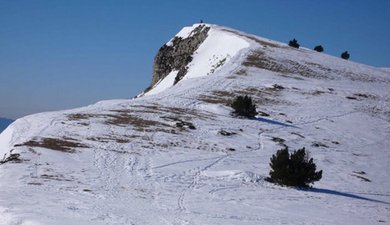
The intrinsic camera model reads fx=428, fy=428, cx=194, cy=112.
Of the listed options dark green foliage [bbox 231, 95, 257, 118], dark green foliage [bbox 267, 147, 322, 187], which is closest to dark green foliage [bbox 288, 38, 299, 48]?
dark green foliage [bbox 231, 95, 257, 118]

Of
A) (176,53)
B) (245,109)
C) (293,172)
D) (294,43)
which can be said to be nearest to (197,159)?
(293,172)

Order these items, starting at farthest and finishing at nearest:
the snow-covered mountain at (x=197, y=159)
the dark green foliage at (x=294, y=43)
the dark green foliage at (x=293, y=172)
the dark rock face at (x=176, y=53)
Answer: the dark green foliage at (x=294, y=43) → the dark rock face at (x=176, y=53) → the dark green foliage at (x=293, y=172) → the snow-covered mountain at (x=197, y=159)

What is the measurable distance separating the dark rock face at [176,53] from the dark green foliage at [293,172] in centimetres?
4421

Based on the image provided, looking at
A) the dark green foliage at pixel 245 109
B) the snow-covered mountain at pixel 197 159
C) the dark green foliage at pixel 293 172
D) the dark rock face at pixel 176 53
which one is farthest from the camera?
the dark rock face at pixel 176 53

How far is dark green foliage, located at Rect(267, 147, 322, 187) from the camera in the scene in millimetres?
14477

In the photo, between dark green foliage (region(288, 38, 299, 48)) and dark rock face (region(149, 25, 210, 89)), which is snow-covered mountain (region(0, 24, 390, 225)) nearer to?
dark rock face (region(149, 25, 210, 89))

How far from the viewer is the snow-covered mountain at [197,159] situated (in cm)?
1013

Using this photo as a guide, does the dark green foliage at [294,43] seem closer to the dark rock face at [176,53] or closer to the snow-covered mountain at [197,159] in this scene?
the dark rock face at [176,53]

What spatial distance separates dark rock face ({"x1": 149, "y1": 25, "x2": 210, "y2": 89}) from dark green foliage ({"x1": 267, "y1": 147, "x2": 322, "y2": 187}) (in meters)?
44.2

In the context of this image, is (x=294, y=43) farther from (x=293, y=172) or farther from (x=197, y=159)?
(x=293, y=172)

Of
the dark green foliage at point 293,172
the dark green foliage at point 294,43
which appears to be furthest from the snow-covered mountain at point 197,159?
the dark green foliage at point 294,43

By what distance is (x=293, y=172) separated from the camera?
14.5 m

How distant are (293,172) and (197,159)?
148 inches

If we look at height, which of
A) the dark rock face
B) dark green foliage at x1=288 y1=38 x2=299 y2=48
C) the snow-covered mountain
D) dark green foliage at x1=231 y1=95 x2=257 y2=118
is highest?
dark green foliage at x1=288 y1=38 x2=299 y2=48
